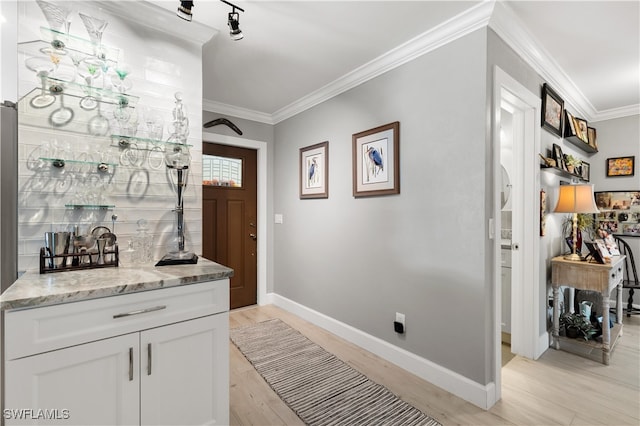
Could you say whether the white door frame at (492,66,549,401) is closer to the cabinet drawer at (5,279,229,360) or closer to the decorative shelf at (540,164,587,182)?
the decorative shelf at (540,164,587,182)

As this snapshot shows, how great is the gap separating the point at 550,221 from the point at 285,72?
9.55ft

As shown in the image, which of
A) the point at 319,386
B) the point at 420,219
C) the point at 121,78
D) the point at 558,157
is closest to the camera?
the point at 121,78

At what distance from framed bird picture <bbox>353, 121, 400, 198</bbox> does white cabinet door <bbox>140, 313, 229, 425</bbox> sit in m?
1.64

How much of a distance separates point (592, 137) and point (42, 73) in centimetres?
542

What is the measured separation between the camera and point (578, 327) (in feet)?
8.94

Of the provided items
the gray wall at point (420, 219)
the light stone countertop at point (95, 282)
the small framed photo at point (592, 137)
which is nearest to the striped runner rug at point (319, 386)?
the gray wall at point (420, 219)

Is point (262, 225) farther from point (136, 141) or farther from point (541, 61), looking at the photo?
point (541, 61)

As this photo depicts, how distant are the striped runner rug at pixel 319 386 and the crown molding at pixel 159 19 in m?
2.50

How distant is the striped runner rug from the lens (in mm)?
1817

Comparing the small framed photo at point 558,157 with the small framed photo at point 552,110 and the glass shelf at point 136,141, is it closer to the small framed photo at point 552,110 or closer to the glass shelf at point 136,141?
the small framed photo at point 552,110

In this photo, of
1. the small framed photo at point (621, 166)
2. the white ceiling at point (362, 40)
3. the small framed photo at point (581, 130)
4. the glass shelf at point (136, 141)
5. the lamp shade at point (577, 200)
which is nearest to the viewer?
the glass shelf at point (136, 141)

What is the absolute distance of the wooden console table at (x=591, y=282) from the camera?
97.3 inches

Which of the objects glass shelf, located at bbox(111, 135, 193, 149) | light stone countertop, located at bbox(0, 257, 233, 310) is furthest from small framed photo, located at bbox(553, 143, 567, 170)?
glass shelf, located at bbox(111, 135, 193, 149)

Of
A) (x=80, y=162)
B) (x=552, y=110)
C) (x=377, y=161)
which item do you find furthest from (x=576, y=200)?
(x=80, y=162)
